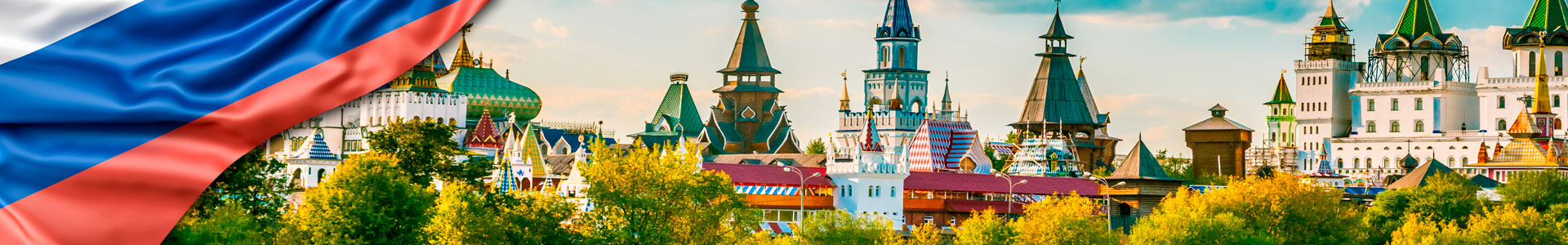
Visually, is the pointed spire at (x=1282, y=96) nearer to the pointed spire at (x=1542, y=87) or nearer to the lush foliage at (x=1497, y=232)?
the pointed spire at (x=1542, y=87)

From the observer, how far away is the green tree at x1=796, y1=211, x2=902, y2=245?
191ft

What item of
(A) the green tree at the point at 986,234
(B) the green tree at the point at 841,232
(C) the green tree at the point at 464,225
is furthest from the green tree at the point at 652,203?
(A) the green tree at the point at 986,234

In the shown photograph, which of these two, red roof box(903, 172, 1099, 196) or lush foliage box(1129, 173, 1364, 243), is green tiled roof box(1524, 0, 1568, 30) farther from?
lush foliage box(1129, 173, 1364, 243)

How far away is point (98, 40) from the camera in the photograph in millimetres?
7055

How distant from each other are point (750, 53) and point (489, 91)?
15839 millimetres

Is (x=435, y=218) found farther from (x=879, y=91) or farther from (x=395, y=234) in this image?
(x=879, y=91)

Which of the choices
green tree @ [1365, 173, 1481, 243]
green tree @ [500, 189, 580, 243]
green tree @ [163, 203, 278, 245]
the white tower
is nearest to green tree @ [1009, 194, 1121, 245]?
the white tower

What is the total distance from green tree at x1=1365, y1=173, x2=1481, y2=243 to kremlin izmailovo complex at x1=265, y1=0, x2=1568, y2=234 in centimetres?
838

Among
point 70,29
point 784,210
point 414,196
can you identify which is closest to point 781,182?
point 784,210

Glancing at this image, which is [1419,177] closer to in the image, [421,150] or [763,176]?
[763,176]

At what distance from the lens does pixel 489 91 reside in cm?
13125

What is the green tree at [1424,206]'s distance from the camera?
78.8 m

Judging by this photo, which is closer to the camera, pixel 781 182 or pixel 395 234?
pixel 395 234

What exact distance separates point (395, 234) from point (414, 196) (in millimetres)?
1221
